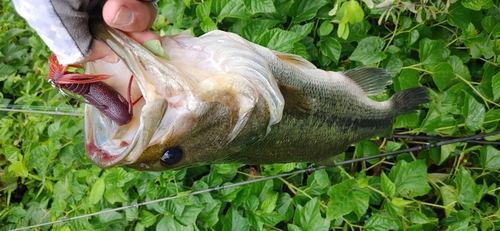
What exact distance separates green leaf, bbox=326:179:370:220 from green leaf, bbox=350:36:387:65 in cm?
67

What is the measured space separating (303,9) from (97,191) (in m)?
1.64

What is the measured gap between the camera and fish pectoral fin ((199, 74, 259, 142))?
1.21 meters

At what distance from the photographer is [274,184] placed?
9.87 feet

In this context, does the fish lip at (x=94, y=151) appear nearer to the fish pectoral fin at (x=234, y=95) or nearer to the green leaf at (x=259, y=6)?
the fish pectoral fin at (x=234, y=95)

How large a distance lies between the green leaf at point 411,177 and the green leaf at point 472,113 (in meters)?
0.33

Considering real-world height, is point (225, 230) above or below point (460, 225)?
below

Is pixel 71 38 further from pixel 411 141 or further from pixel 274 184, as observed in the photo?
pixel 411 141

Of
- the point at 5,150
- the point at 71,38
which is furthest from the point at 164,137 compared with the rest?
the point at 5,150

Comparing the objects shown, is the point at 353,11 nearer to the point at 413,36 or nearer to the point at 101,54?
the point at 101,54

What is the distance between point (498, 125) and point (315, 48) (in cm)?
115

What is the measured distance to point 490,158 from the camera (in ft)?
8.86

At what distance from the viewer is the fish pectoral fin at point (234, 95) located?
1210 millimetres

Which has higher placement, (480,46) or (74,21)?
(74,21)

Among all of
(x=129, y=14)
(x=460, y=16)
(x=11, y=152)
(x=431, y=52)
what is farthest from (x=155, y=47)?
(x=11, y=152)
